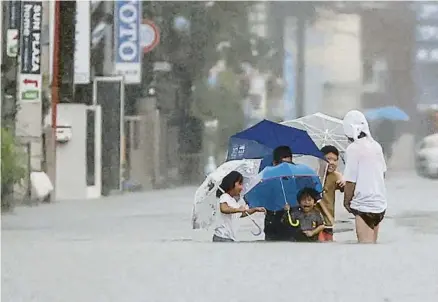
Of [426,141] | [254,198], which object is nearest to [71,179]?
[426,141]

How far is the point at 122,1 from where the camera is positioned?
15617 mm

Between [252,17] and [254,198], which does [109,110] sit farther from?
[254,198]

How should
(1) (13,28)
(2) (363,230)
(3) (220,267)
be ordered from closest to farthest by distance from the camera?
(3) (220,267) → (2) (363,230) → (1) (13,28)

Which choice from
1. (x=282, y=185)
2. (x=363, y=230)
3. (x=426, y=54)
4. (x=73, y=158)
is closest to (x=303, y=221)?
(x=282, y=185)

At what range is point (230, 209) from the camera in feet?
25.2

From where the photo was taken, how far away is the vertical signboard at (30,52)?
13.7 m

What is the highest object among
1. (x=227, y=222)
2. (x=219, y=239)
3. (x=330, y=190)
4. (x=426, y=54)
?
(x=426, y=54)

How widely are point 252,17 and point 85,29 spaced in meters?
2.22

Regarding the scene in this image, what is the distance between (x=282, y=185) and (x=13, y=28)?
6690 mm

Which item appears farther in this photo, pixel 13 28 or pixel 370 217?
pixel 13 28

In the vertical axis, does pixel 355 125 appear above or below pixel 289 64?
below

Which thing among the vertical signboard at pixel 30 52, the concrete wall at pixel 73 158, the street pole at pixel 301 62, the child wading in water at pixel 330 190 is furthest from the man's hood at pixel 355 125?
the concrete wall at pixel 73 158

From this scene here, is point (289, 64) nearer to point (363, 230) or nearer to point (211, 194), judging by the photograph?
point (211, 194)

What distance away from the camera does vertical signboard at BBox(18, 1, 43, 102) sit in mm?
13680
